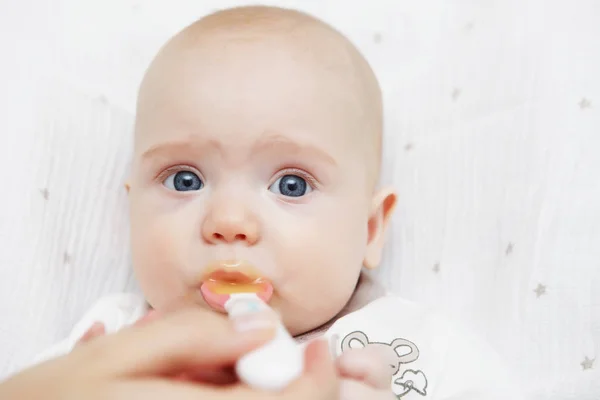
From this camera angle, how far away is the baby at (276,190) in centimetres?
105

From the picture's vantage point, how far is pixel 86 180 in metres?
1.41

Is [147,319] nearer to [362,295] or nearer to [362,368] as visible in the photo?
[362,368]

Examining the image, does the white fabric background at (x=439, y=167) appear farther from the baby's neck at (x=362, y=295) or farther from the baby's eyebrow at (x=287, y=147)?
the baby's eyebrow at (x=287, y=147)

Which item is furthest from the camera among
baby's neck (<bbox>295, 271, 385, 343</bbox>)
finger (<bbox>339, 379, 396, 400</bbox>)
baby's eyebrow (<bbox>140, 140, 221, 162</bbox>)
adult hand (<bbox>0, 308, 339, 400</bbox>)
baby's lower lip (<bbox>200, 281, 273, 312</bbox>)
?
baby's neck (<bbox>295, 271, 385, 343</bbox>)

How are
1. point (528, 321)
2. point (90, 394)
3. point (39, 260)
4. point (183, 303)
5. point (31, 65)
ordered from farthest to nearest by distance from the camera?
point (31, 65) → point (39, 260) → point (528, 321) → point (183, 303) → point (90, 394)

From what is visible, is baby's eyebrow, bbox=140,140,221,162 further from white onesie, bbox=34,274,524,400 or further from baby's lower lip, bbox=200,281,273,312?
white onesie, bbox=34,274,524,400

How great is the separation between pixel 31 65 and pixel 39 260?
1.44 ft

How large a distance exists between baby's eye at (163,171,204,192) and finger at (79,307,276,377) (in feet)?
1.49

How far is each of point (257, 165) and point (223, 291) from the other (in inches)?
8.3

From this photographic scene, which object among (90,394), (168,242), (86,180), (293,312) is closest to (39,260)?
(86,180)

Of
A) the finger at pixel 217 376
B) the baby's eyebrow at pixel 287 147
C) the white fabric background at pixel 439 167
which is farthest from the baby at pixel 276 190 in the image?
the finger at pixel 217 376

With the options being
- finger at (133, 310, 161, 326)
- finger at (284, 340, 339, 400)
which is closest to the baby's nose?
finger at (133, 310, 161, 326)

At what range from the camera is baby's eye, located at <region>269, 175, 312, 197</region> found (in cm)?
110

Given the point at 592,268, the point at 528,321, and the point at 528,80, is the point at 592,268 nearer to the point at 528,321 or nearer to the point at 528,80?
the point at 528,321
